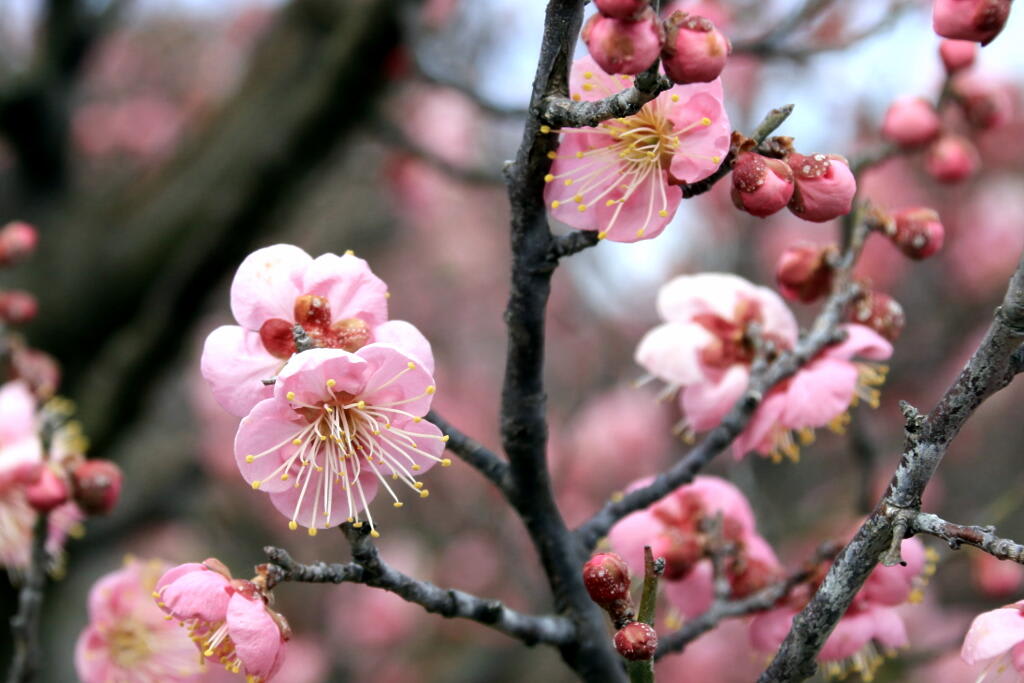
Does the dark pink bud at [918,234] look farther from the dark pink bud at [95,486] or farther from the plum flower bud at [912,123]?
the dark pink bud at [95,486]

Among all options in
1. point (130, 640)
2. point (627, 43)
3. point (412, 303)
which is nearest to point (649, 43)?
point (627, 43)

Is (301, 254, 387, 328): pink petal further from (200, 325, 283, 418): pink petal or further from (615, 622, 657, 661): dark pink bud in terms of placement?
(615, 622, 657, 661): dark pink bud

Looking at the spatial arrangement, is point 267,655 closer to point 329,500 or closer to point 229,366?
point 329,500

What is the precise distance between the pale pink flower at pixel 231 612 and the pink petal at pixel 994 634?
768mm

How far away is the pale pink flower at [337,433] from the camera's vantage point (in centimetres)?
109

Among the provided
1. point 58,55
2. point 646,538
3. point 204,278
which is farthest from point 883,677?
point 58,55

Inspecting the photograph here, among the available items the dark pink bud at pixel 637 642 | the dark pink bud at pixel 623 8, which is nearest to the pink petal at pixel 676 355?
the dark pink bud at pixel 637 642

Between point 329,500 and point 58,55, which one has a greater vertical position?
point 58,55

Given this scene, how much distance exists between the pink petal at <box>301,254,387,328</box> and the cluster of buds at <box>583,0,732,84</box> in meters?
0.40

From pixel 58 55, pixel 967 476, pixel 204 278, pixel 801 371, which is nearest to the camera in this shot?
pixel 801 371

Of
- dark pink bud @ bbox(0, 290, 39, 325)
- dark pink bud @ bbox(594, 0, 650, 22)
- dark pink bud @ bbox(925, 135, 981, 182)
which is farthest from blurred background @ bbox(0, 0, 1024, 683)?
dark pink bud @ bbox(594, 0, 650, 22)

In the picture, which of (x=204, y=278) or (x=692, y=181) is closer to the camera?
(x=692, y=181)

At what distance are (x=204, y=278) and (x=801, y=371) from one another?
1976 millimetres

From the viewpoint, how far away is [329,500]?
1.12m
